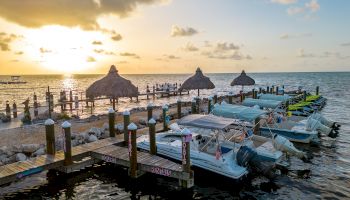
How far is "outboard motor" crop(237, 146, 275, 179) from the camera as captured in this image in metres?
11.2

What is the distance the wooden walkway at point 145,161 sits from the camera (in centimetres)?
1042

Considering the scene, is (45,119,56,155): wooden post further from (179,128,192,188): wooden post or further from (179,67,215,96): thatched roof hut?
(179,67,215,96): thatched roof hut

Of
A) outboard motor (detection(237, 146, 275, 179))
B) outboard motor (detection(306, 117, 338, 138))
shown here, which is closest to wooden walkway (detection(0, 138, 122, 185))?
outboard motor (detection(237, 146, 275, 179))

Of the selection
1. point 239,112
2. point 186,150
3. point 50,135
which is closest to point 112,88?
point 50,135

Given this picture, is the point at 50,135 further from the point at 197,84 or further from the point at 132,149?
the point at 197,84

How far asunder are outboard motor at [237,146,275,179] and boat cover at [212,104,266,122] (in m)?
2.10

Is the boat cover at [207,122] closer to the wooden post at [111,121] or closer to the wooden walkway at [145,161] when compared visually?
the wooden walkway at [145,161]

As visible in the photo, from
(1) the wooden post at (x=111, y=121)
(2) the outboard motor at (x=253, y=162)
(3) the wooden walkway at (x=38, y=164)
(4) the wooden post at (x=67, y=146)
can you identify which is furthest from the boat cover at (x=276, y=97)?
(4) the wooden post at (x=67, y=146)

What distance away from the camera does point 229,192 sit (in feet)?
35.1

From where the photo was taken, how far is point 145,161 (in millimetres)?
11414

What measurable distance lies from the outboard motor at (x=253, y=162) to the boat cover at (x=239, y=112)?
2099 millimetres

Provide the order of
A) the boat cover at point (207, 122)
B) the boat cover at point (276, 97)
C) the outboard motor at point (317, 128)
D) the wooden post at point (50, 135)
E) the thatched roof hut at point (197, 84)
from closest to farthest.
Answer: the boat cover at point (207, 122)
the wooden post at point (50, 135)
the outboard motor at point (317, 128)
the boat cover at point (276, 97)
the thatched roof hut at point (197, 84)

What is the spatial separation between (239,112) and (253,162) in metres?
2.91

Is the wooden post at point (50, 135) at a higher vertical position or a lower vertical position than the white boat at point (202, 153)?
higher
